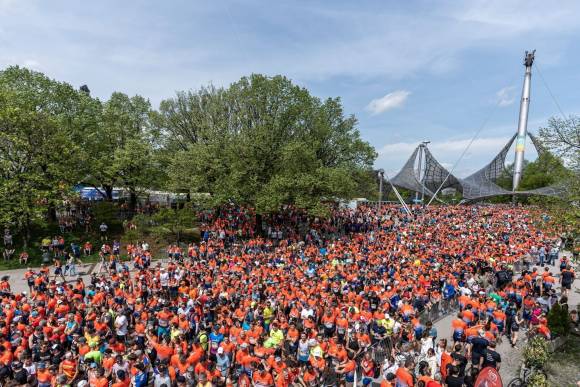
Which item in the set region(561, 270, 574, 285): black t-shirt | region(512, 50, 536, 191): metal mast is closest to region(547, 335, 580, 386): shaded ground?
region(561, 270, 574, 285): black t-shirt

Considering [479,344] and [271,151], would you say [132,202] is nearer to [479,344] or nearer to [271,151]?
[271,151]

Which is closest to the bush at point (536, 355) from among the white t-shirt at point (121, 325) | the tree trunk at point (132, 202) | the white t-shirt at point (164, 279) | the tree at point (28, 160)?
the white t-shirt at point (121, 325)

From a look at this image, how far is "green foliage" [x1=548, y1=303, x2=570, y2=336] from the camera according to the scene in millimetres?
12195

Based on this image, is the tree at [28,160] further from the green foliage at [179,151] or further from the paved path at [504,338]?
the paved path at [504,338]

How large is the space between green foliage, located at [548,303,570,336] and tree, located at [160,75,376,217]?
15.8 metres

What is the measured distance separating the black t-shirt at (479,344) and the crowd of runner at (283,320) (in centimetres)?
4

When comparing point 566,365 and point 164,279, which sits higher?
point 164,279

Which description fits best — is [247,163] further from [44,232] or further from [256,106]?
[44,232]

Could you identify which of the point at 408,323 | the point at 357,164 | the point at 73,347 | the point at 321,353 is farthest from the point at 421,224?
the point at 73,347

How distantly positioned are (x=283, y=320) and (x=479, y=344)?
17.5ft

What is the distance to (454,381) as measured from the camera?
7426 mm

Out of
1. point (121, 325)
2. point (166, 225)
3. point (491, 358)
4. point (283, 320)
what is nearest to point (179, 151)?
point (166, 225)

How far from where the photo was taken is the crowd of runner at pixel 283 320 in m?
8.25

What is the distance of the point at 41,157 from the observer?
23750 millimetres
